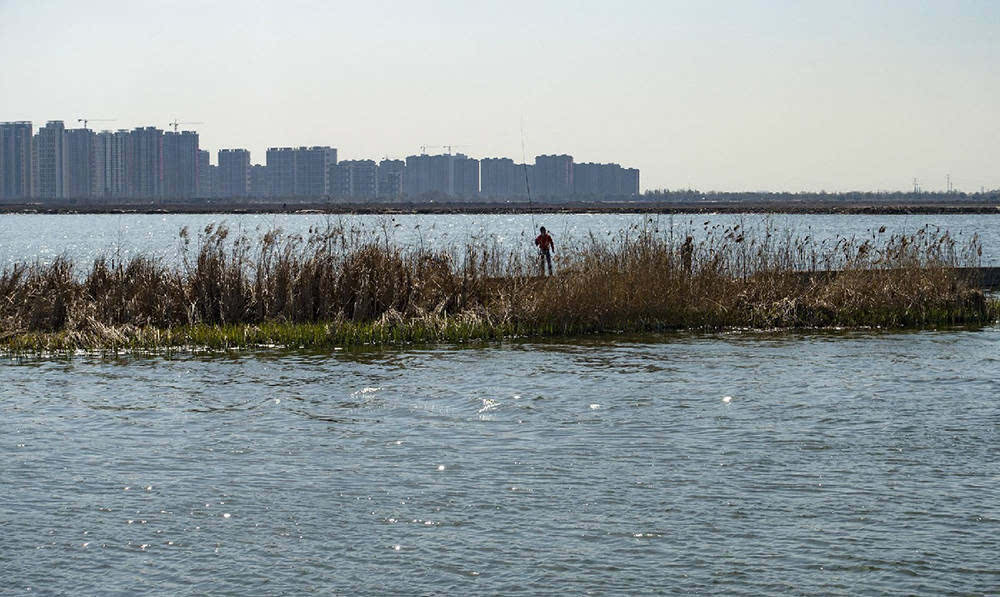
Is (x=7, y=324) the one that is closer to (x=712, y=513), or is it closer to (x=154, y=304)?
(x=154, y=304)

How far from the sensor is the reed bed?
67.2 feet

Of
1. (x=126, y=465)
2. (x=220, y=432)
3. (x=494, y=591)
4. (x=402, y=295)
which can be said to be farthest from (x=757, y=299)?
(x=494, y=591)

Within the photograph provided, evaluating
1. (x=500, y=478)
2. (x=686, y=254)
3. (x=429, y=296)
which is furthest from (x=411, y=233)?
(x=500, y=478)

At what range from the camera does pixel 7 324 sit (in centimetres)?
2017

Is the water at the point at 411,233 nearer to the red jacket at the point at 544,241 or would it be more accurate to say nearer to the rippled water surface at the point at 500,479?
the red jacket at the point at 544,241

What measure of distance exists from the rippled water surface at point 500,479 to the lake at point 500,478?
3 centimetres

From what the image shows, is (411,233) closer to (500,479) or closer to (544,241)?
(544,241)

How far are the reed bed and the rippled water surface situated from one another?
315cm

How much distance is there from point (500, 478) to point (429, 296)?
1160 centimetres

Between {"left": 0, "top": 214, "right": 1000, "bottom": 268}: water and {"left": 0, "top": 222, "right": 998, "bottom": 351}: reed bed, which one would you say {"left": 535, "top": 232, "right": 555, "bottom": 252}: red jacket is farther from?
{"left": 0, "top": 222, "right": 998, "bottom": 351}: reed bed

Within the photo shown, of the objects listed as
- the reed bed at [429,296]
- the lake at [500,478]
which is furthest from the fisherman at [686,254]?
the lake at [500,478]

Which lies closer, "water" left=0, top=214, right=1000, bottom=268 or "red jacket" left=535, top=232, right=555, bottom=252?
"water" left=0, top=214, right=1000, bottom=268

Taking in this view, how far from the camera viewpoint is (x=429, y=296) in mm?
21938

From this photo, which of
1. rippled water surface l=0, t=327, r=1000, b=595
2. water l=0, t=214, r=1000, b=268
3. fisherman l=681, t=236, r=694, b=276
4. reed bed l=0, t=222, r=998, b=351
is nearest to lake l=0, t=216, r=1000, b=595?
rippled water surface l=0, t=327, r=1000, b=595
